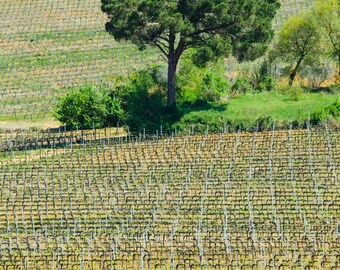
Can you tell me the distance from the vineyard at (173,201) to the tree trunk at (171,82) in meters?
3.69

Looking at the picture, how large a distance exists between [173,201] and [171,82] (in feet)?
57.2

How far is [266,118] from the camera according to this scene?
61562mm

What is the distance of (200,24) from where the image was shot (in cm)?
6219

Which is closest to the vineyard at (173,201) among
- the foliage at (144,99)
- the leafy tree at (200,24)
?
the foliage at (144,99)

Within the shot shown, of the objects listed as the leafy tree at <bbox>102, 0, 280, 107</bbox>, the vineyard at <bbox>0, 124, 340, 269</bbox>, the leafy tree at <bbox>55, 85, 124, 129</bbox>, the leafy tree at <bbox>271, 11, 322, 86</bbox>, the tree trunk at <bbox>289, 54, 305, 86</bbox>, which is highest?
the leafy tree at <bbox>102, 0, 280, 107</bbox>

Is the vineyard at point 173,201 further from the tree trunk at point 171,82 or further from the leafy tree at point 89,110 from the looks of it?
the tree trunk at point 171,82

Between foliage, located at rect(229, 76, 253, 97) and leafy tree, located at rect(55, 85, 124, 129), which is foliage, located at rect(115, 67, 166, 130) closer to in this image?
leafy tree, located at rect(55, 85, 124, 129)

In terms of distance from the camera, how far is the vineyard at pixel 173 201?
1572 inches

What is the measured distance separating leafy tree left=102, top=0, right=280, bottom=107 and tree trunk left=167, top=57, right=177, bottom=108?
56 mm

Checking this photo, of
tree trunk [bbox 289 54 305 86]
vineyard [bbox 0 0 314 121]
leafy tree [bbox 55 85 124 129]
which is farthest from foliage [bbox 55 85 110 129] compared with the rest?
tree trunk [bbox 289 54 305 86]

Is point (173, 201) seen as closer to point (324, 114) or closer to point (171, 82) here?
point (324, 114)

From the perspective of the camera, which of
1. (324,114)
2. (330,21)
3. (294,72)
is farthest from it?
(294,72)

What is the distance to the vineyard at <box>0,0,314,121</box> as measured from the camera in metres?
75.8

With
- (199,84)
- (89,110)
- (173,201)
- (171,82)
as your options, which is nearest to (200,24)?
(171,82)
